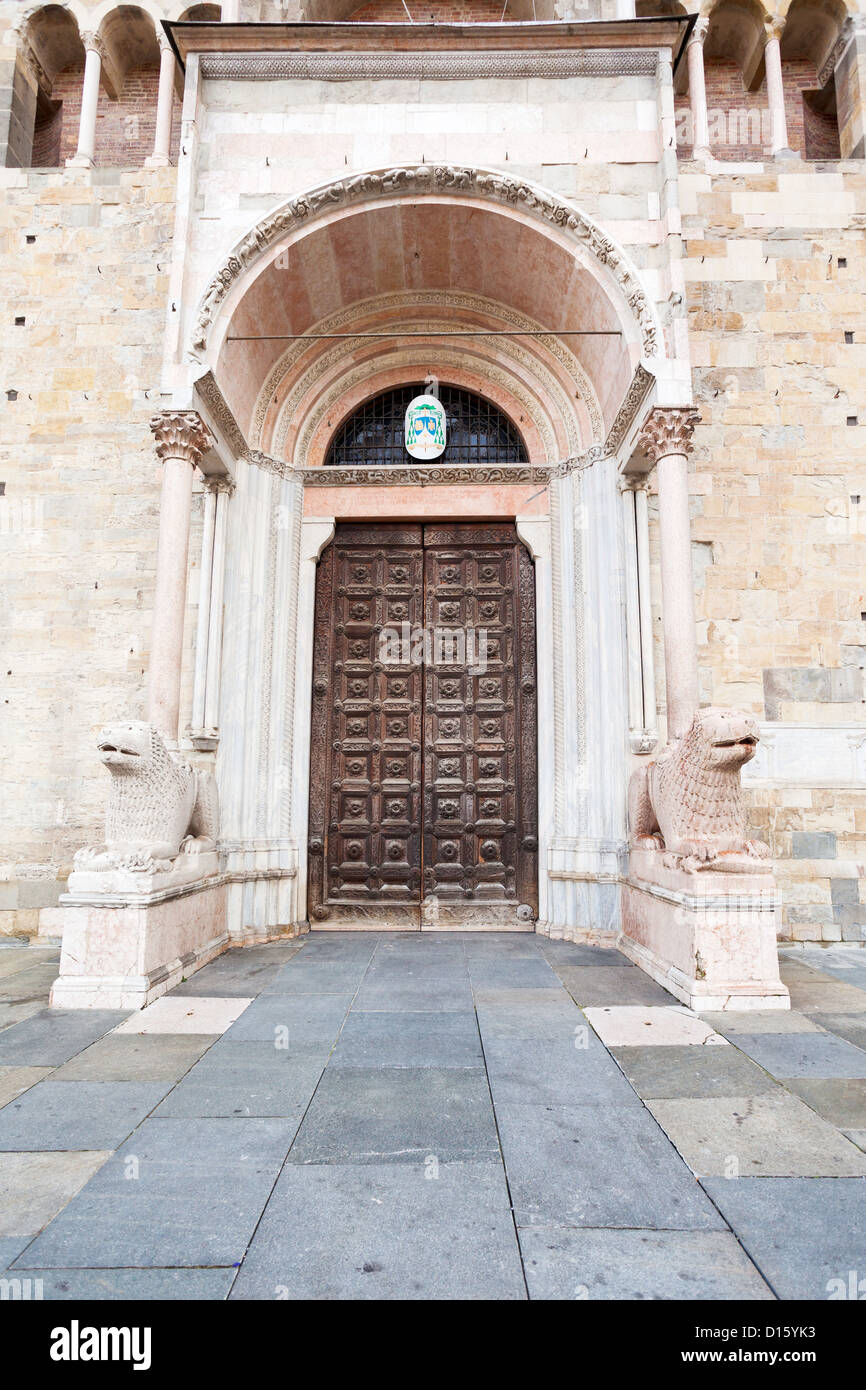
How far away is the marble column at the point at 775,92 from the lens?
782 centimetres

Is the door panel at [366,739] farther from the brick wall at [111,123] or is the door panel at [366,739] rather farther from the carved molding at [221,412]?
the brick wall at [111,123]

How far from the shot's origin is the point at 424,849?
282 inches

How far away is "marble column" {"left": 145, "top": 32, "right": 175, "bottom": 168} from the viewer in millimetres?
7914

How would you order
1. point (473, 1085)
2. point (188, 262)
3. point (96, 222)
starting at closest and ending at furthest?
point (473, 1085) < point (188, 262) < point (96, 222)

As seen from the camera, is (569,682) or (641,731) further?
(569,682)

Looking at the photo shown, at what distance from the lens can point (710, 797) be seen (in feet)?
16.2

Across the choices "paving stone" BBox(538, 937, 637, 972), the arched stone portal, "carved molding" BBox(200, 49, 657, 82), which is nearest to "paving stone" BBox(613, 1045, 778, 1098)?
"paving stone" BBox(538, 937, 637, 972)

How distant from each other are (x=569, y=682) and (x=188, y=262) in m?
4.78

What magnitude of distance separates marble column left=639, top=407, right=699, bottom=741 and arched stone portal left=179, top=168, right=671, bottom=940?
42 centimetres

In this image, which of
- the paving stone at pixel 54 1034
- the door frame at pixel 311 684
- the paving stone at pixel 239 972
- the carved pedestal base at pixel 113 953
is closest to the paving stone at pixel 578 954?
the door frame at pixel 311 684

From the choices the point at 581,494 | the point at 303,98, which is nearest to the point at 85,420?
the point at 303,98

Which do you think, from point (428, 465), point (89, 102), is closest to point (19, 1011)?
point (428, 465)

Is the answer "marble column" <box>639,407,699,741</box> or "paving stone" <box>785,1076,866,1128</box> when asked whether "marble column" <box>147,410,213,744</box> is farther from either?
"paving stone" <box>785,1076,866,1128</box>

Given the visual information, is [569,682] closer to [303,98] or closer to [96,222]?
[303,98]
